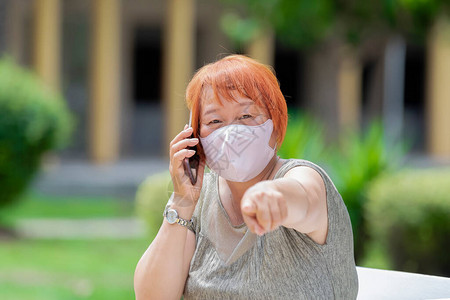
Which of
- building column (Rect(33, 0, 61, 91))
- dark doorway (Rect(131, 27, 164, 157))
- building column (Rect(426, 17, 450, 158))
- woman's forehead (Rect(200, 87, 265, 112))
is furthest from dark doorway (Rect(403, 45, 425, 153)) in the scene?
woman's forehead (Rect(200, 87, 265, 112))

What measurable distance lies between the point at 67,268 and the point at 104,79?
27.6 ft

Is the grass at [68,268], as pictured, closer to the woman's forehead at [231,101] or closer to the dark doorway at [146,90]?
the woman's forehead at [231,101]

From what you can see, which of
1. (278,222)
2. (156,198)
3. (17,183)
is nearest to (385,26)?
(156,198)

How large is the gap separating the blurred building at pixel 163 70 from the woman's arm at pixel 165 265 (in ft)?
36.5

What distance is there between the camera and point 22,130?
31.8 ft

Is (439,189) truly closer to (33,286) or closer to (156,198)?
(156,198)

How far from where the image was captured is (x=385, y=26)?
7691mm

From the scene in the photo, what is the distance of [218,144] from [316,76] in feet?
56.6

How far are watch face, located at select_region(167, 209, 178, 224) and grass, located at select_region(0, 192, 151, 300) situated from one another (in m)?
4.44

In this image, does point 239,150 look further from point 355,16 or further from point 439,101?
point 439,101

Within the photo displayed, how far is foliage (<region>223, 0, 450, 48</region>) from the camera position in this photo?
6.53m

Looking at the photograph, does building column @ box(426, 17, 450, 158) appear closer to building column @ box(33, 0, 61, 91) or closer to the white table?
building column @ box(33, 0, 61, 91)

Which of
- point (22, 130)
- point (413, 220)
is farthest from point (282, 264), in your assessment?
point (22, 130)

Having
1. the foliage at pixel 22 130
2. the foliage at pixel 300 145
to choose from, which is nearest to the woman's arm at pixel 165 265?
the foliage at pixel 300 145
